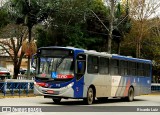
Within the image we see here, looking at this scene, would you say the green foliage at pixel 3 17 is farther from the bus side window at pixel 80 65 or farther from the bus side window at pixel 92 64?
the bus side window at pixel 80 65

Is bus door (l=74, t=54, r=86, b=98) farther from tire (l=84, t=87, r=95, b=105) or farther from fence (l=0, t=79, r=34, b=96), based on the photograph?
fence (l=0, t=79, r=34, b=96)

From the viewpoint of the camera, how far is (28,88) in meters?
29.1

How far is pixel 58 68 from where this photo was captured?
21.1 meters

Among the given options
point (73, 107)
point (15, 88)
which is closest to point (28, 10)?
point (15, 88)

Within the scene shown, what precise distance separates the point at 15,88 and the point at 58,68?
753 cm

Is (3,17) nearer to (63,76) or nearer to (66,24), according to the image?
(66,24)

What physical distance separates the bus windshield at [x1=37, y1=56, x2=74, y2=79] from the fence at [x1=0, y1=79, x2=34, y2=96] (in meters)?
6.28

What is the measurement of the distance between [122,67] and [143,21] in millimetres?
20057

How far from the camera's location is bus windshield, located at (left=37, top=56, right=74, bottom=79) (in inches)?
830

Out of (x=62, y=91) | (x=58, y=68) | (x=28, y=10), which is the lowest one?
(x=62, y=91)

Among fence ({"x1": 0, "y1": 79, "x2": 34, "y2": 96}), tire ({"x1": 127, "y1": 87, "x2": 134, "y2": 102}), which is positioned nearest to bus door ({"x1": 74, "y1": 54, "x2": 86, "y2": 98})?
fence ({"x1": 0, "y1": 79, "x2": 34, "y2": 96})

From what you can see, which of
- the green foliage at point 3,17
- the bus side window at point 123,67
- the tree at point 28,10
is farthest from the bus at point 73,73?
the tree at point 28,10

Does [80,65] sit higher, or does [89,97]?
[80,65]

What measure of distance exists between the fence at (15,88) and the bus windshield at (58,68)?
20.6ft
